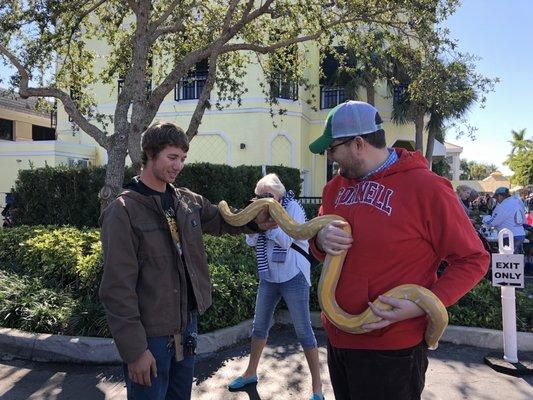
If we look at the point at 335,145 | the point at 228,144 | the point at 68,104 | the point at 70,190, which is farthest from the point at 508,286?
the point at 228,144

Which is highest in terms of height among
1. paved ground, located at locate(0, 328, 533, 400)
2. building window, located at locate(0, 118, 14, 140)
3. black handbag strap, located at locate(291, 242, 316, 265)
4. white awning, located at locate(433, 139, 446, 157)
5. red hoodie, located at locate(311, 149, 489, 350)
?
building window, located at locate(0, 118, 14, 140)

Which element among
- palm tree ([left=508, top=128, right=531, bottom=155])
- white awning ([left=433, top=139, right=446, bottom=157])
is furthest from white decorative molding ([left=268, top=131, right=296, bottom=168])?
palm tree ([left=508, top=128, right=531, bottom=155])

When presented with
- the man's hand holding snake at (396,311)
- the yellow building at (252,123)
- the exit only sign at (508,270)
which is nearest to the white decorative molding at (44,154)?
the yellow building at (252,123)

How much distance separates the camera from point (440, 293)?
6.37 ft

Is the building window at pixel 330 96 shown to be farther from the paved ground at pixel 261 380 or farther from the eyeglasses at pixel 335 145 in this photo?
the eyeglasses at pixel 335 145

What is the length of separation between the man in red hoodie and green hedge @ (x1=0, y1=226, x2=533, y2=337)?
11.3 ft

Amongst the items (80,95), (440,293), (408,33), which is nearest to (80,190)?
(80,95)

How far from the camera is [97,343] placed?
484 centimetres

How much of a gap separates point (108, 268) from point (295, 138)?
16978 mm

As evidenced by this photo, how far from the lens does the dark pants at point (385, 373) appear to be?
6.66ft

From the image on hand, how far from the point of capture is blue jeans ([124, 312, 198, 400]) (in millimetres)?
2395

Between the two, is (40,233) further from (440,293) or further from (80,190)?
(440,293)

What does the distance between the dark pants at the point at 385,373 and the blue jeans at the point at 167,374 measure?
3.11 ft

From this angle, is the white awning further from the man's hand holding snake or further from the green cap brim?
the man's hand holding snake
